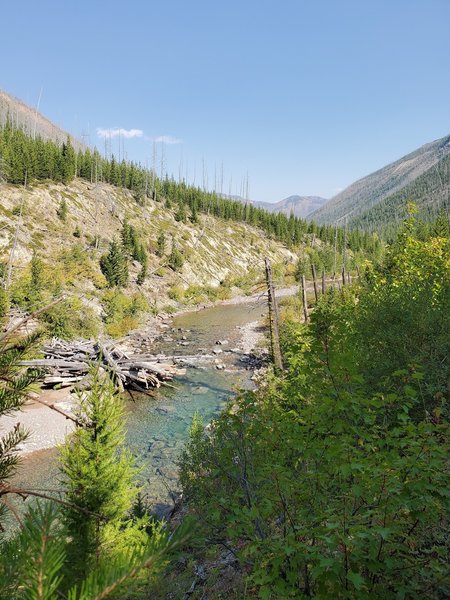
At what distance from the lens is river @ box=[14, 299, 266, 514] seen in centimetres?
1359

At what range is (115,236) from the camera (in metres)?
63.6

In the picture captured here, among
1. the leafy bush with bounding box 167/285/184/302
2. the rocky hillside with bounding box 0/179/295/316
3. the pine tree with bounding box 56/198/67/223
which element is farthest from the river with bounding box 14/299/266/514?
the pine tree with bounding box 56/198/67/223

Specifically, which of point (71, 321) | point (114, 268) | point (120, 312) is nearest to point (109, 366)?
point (71, 321)

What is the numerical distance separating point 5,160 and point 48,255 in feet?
61.9

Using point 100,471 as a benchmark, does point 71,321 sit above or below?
below

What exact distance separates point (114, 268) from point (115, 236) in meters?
15.9

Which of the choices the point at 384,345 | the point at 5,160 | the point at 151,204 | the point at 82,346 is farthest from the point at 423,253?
the point at 151,204

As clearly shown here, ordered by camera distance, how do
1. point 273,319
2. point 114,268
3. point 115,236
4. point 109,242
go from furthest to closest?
point 115,236, point 109,242, point 114,268, point 273,319

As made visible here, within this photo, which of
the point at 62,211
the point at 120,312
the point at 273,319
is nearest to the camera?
the point at 273,319

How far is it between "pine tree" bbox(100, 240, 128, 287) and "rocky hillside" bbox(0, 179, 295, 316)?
1.27 meters

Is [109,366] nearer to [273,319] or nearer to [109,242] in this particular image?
[273,319]

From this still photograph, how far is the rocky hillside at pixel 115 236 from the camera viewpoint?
47750mm

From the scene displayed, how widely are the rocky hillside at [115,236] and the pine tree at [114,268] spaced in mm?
1272

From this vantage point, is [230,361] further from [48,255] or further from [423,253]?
[48,255]
